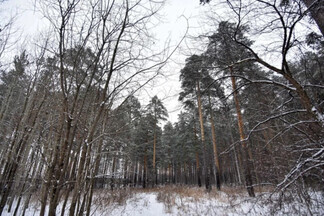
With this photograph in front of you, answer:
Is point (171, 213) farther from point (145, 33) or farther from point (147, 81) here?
point (145, 33)

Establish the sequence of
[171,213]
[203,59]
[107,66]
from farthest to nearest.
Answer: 1. [171,213]
2. [203,59]
3. [107,66]

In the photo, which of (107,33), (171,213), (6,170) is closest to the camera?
(107,33)

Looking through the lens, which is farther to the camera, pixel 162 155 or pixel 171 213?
pixel 162 155

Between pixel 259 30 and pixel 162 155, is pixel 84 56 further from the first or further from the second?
pixel 162 155

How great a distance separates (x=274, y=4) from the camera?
8.29ft

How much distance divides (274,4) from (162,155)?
22.5 metres

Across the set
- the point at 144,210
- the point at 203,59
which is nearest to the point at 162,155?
the point at 144,210

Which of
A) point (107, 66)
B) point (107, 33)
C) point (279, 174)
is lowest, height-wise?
point (279, 174)

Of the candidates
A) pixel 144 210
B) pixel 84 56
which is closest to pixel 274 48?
pixel 84 56

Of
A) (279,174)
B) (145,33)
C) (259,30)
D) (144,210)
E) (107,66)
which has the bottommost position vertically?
(144,210)

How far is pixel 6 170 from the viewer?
18.7ft

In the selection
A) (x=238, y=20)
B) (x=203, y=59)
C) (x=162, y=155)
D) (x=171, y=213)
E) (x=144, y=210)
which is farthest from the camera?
(x=162, y=155)

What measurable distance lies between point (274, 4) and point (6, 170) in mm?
9646

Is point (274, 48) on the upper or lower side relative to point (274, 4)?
lower
